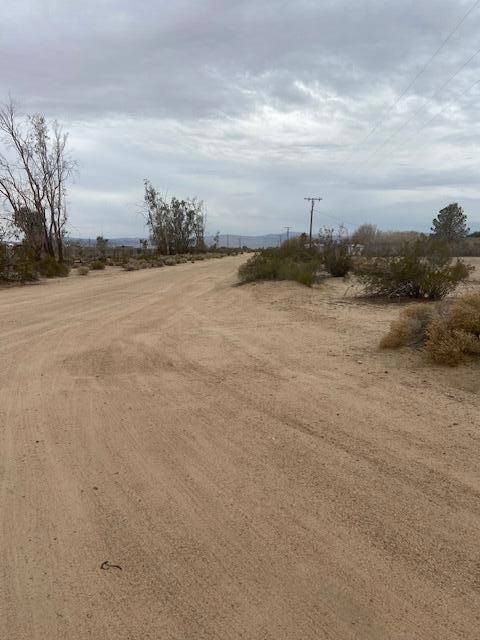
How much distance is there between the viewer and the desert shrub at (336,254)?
2100cm

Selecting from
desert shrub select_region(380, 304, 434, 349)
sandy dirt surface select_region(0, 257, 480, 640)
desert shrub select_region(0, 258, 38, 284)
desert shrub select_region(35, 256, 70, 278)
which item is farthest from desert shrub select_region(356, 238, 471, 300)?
desert shrub select_region(35, 256, 70, 278)

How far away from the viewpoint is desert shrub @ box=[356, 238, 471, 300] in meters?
13.4

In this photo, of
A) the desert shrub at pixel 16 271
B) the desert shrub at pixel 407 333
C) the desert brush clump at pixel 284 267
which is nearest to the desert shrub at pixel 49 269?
the desert shrub at pixel 16 271

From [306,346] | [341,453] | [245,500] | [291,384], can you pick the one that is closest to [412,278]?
[306,346]

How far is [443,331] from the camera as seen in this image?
6879mm

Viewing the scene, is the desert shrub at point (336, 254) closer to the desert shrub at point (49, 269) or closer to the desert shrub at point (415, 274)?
the desert shrub at point (415, 274)

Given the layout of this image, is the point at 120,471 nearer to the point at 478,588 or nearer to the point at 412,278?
the point at 478,588

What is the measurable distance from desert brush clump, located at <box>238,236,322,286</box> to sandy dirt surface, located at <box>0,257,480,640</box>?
11.0m

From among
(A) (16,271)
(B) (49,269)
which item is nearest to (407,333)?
(A) (16,271)

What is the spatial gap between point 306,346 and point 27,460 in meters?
4.95

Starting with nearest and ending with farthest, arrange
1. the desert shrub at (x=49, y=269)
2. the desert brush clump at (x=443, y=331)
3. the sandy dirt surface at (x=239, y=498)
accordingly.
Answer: the sandy dirt surface at (x=239, y=498) → the desert brush clump at (x=443, y=331) → the desert shrub at (x=49, y=269)

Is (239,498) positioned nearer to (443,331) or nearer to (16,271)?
(443,331)

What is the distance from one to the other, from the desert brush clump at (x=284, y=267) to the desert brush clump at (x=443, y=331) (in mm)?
9621

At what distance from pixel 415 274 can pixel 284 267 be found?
617 cm
